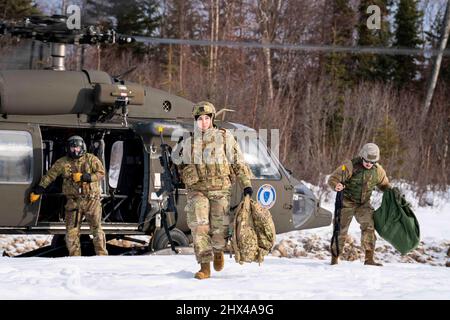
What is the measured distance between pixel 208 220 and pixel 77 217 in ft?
10.6

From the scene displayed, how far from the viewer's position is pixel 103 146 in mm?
10258

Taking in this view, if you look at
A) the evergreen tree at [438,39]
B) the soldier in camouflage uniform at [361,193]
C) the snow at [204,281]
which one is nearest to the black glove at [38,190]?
the snow at [204,281]

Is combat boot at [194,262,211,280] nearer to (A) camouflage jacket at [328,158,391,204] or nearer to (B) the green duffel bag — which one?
(A) camouflage jacket at [328,158,391,204]

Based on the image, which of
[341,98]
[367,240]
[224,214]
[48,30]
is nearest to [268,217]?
[224,214]

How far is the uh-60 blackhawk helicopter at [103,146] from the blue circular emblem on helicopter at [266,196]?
14mm

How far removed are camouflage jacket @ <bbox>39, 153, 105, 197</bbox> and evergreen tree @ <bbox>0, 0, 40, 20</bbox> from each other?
16.6m

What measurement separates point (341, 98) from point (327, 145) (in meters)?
2.77

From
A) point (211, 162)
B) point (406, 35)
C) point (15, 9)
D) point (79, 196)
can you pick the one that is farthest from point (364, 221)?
point (406, 35)

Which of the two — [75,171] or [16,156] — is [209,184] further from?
[16,156]

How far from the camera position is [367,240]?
8.62m

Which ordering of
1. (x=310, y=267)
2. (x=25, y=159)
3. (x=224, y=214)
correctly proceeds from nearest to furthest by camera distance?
1. (x=224, y=214)
2. (x=310, y=267)
3. (x=25, y=159)

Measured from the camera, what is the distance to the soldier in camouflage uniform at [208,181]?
22.1ft

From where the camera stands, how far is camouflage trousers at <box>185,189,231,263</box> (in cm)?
673

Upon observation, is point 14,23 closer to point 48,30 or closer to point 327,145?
point 48,30
